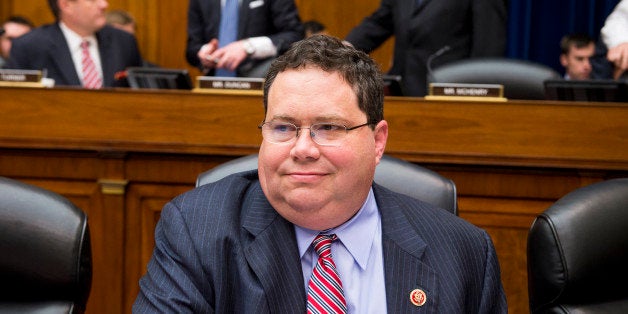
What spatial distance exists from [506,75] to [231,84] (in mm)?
1251

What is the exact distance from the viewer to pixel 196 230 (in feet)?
6.09

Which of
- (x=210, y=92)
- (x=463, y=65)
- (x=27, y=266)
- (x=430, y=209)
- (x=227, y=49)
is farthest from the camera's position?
(x=227, y=49)

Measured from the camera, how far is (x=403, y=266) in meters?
1.91

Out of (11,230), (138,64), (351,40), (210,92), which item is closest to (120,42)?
(138,64)

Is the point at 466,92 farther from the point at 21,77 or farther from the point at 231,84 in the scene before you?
the point at 21,77

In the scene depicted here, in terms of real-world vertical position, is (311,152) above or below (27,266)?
above

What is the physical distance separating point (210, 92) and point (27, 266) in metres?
1.72

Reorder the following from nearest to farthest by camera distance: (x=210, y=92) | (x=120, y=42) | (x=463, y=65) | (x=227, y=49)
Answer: (x=210, y=92), (x=463, y=65), (x=227, y=49), (x=120, y=42)

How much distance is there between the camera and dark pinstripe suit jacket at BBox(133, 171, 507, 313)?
5.94ft

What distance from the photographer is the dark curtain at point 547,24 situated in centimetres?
758

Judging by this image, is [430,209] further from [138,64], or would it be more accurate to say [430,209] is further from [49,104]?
[138,64]

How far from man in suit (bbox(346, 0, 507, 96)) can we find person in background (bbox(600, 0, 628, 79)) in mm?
678

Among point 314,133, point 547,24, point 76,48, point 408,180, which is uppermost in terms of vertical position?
point 547,24

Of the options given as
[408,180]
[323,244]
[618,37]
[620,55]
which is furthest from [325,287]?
[618,37]
